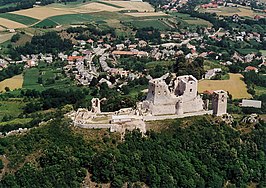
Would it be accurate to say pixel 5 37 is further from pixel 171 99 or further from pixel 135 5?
pixel 171 99

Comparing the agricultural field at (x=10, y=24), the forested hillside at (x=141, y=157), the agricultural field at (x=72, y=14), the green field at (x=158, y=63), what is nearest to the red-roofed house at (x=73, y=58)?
the green field at (x=158, y=63)

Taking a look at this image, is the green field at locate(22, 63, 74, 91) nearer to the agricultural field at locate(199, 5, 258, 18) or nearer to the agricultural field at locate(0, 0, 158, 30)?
the agricultural field at locate(0, 0, 158, 30)

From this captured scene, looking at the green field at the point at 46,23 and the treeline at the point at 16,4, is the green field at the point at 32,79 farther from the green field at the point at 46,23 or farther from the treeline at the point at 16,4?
the treeline at the point at 16,4

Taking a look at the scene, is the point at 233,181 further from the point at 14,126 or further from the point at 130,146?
the point at 14,126

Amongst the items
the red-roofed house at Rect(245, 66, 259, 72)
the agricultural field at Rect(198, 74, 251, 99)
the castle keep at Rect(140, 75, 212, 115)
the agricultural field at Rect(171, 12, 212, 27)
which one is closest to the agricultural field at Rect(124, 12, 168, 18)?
the agricultural field at Rect(171, 12, 212, 27)

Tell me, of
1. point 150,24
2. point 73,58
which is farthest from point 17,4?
point 73,58

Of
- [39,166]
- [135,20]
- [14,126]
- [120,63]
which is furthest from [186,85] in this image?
[135,20]
